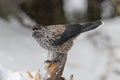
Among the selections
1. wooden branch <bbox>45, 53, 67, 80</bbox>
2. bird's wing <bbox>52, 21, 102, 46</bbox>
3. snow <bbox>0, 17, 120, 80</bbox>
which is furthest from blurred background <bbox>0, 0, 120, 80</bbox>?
bird's wing <bbox>52, 21, 102, 46</bbox>

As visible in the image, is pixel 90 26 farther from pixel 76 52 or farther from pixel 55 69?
pixel 76 52

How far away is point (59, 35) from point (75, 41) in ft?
6.57

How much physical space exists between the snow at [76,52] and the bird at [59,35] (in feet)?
4.52

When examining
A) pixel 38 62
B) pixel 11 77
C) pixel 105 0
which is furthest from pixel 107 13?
pixel 11 77

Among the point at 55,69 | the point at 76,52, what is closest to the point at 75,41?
the point at 76,52

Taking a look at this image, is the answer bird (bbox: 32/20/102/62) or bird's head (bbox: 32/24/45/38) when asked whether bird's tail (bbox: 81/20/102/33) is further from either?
bird's head (bbox: 32/24/45/38)

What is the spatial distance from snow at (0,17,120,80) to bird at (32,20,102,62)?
4.52 ft

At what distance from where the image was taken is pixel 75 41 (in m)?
3.86

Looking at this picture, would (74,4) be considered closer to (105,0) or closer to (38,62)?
(105,0)

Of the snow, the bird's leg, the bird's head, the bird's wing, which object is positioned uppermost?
the snow

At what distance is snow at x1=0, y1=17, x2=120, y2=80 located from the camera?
3438mm

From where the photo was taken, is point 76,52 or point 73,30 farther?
point 76,52

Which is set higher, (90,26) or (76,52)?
(76,52)

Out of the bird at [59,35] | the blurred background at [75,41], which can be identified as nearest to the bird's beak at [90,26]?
the bird at [59,35]
